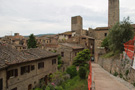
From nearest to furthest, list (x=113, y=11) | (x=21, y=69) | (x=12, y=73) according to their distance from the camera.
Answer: (x=12, y=73) → (x=21, y=69) → (x=113, y=11)

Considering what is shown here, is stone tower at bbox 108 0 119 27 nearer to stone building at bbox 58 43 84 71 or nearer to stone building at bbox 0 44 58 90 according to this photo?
stone building at bbox 58 43 84 71

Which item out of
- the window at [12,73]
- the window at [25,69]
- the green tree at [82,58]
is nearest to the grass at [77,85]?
the window at [25,69]

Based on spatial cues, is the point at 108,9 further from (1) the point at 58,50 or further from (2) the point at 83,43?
(1) the point at 58,50

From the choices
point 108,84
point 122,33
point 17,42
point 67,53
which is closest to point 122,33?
point 122,33

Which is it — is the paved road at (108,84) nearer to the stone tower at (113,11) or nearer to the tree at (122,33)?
the tree at (122,33)

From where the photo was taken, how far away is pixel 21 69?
14.1 metres

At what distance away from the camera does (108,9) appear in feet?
141

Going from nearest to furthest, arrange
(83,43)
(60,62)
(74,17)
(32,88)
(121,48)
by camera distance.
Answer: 1. (32,88)
2. (121,48)
3. (60,62)
4. (83,43)
5. (74,17)

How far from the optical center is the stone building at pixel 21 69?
12.0 m

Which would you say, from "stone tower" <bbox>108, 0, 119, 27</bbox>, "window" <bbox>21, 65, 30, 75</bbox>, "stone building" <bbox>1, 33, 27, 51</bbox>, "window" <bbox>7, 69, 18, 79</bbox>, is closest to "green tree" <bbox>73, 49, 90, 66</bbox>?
"window" <bbox>21, 65, 30, 75</bbox>

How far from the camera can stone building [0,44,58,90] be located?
471 inches

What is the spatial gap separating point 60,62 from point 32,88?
1060cm

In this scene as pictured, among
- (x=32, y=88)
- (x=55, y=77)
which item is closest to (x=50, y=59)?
(x=55, y=77)

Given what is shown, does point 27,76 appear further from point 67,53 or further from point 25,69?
point 67,53
